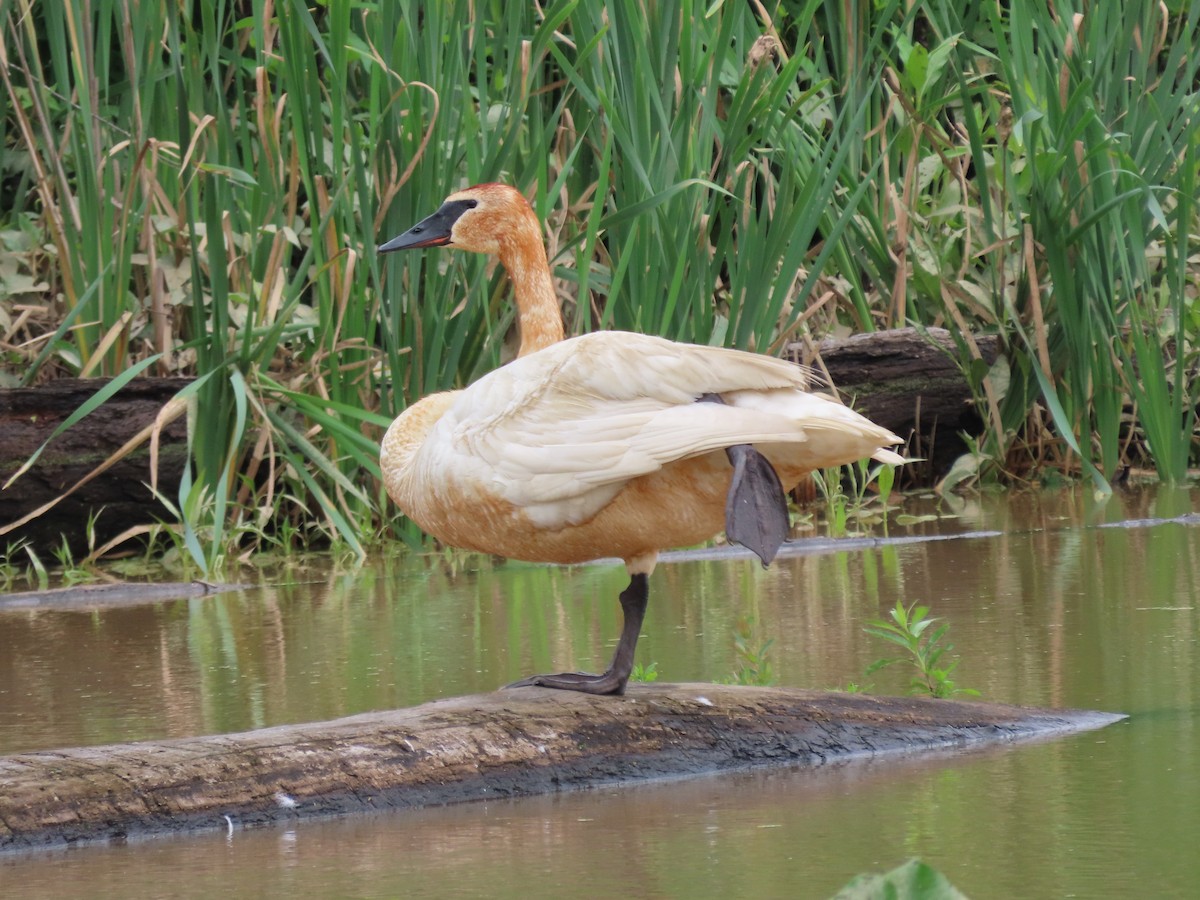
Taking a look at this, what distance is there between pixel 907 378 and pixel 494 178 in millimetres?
2553

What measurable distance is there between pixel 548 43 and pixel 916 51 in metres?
2.49

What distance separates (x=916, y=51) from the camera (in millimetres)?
7840

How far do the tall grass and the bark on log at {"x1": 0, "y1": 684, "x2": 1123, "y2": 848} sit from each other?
2733 millimetres

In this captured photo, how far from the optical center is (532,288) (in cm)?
451

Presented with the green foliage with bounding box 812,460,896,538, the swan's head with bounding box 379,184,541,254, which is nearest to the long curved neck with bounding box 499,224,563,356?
the swan's head with bounding box 379,184,541,254

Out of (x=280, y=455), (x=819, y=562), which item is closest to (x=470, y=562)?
(x=280, y=455)

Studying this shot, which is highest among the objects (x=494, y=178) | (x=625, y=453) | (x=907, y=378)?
(x=494, y=178)

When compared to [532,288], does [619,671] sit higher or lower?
lower

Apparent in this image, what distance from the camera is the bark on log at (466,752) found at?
9.09 feet

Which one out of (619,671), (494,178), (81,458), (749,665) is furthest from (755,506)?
(81,458)

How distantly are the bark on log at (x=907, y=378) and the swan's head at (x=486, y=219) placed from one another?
301 centimetres

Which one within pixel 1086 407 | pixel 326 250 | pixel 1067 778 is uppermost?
pixel 326 250

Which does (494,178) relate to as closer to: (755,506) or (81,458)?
(81,458)

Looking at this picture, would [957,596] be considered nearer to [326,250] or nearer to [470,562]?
[470,562]
